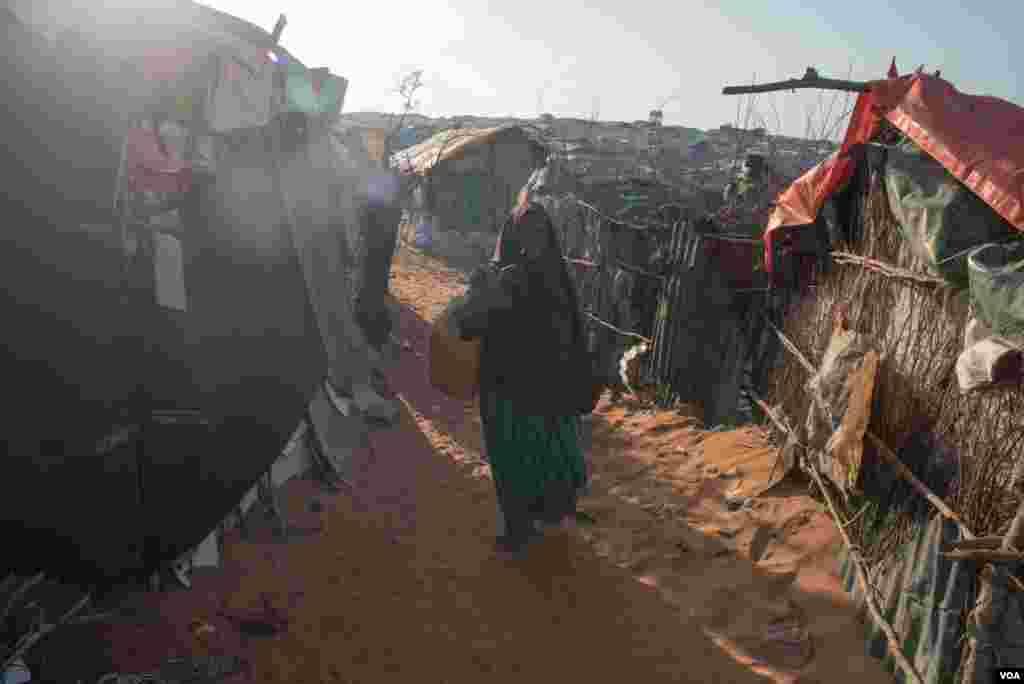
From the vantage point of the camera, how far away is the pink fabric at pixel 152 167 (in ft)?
10.3

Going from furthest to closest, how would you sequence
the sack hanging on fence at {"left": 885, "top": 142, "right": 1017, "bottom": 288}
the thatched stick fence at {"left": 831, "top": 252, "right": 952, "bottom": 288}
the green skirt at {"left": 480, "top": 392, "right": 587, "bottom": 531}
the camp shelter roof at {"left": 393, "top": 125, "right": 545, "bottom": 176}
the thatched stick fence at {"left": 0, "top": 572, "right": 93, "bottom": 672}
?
the camp shelter roof at {"left": 393, "top": 125, "right": 545, "bottom": 176}
the green skirt at {"left": 480, "top": 392, "right": 587, "bottom": 531}
the thatched stick fence at {"left": 831, "top": 252, "right": 952, "bottom": 288}
the sack hanging on fence at {"left": 885, "top": 142, "right": 1017, "bottom": 288}
the thatched stick fence at {"left": 0, "top": 572, "right": 93, "bottom": 672}

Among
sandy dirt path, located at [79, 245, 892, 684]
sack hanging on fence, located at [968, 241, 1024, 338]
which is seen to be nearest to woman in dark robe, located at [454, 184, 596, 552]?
sandy dirt path, located at [79, 245, 892, 684]

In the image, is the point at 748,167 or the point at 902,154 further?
the point at 748,167

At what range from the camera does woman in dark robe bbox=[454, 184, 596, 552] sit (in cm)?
438

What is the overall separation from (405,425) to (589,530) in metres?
2.43

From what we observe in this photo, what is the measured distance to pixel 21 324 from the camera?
107 inches

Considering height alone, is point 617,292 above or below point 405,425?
above

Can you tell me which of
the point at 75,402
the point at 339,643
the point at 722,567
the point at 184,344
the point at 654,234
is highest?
the point at 654,234

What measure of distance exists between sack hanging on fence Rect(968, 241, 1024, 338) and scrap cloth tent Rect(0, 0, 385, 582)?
302 centimetres

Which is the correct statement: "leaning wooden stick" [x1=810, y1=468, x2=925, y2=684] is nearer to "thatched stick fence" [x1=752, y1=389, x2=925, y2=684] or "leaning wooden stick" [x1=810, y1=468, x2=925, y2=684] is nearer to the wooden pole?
"thatched stick fence" [x1=752, y1=389, x2=925, y2=684]

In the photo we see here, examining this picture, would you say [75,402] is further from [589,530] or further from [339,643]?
[589,530]

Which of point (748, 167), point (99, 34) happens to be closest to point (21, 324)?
point (99, 34)

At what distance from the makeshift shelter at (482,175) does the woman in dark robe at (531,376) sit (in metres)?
13.7

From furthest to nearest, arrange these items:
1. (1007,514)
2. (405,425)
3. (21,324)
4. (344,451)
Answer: (405,425)
(344,451)
(1007,514)
(21,324)
